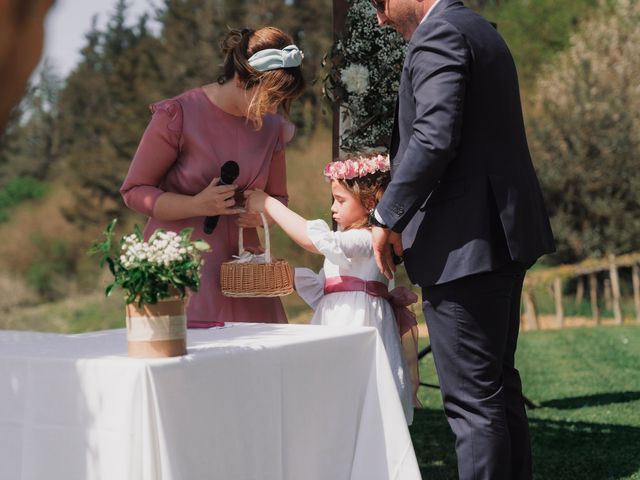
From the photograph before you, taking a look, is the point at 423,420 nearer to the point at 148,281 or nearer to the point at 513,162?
the point at 513,162

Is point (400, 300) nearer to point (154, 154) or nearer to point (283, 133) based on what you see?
point (283, 133)

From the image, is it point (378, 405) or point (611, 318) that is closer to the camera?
point (378, 405)

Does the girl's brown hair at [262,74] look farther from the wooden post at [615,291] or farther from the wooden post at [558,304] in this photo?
the wooden post at [615,291]

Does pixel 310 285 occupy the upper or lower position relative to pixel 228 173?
lower

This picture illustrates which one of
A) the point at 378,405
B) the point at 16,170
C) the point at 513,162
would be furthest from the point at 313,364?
the point at 16,170

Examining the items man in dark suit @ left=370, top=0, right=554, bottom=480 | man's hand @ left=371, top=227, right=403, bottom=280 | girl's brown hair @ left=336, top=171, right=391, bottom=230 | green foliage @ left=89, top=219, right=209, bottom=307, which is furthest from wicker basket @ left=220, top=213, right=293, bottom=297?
green foliage @ left=89, top=219, right=209, bottom=307

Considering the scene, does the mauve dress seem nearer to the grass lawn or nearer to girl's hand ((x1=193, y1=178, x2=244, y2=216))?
girl's hand ((x1=193, y1=178, x2=244, y2=216))

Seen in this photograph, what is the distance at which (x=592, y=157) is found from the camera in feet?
63.0

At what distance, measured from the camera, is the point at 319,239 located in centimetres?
364

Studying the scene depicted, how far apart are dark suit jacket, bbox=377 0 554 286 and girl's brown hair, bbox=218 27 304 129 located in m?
0.71

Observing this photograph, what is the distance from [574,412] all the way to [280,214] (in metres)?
4.37

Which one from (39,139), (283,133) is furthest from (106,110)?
(283,133)

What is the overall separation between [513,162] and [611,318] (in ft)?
47.1

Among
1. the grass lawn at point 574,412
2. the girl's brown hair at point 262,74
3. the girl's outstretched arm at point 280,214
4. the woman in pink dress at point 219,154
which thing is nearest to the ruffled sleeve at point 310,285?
the woman in pink dress at point 219,154
